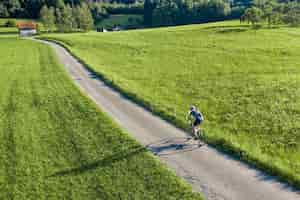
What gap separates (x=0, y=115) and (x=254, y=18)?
74940 mm

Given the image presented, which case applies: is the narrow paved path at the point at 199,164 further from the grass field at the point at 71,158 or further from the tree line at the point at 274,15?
the tree line at the point at 274,15

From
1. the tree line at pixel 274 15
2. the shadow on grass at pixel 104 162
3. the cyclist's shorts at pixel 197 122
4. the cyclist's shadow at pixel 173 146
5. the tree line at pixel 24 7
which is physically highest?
the tree line at pixel 24 7

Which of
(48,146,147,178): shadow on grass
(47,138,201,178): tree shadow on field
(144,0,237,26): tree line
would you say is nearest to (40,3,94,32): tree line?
(144,0,237,26): tree line

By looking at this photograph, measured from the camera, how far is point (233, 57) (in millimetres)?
44750

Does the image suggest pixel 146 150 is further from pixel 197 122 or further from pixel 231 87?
pixel 231 87

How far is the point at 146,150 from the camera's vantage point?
55.8 ft

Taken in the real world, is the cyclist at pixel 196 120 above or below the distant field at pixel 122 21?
below

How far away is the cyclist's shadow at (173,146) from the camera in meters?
16.7

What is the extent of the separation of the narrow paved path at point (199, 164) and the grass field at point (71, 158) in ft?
2.36

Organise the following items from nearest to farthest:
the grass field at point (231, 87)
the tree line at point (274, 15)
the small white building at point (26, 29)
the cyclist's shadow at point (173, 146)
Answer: the cyclist's shadow at point (173, 146), the grass field at point (231, 87), the tree line at point (274, 15), the small white building at point (26, 29)

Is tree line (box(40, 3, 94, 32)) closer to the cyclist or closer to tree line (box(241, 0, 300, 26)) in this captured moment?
tree line (box(241, 0, 300, 26))

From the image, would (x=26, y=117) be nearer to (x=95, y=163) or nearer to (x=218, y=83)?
(x=95, y=163)

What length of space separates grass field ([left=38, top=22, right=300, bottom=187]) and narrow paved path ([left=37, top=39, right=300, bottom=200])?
853 mm

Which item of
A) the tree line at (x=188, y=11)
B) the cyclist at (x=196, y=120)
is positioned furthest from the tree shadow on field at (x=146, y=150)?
the tree line at (x=188, y=11)
